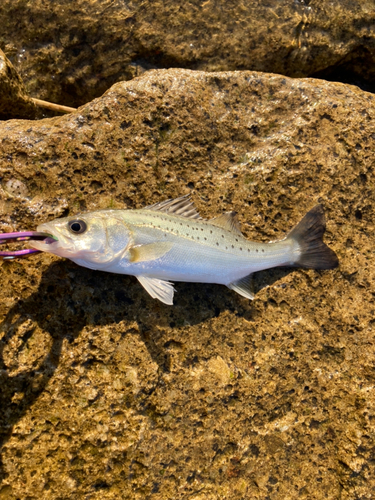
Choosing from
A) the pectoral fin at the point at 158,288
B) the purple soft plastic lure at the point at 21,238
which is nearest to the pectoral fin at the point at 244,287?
the pectoral fin at the point at 158,288

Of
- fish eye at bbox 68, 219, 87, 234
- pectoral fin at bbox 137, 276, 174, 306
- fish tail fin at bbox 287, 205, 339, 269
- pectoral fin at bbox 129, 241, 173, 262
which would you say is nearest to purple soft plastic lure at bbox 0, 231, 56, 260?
fish eye at bbox 68, 219, 87, 234

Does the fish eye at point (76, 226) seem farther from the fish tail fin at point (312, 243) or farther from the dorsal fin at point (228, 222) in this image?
the fish tail fin at point (312, 243)

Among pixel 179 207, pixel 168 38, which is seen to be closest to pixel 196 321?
pixel 179 207

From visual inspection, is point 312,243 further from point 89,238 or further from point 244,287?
point 89,238

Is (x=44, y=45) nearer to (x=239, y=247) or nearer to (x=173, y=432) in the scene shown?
(x=239, y=247)

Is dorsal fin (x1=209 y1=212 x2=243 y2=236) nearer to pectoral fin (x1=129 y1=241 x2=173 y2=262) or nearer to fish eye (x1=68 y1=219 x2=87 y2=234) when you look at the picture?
pectoral fin (x1=129 y1=241 x2=173 y2=262)

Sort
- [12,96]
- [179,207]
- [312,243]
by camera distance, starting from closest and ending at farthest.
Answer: [179,207], [312,243], [12,96]
